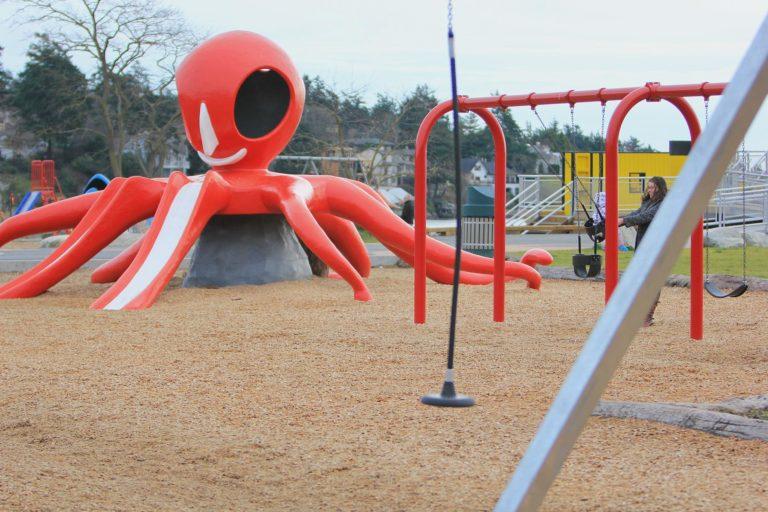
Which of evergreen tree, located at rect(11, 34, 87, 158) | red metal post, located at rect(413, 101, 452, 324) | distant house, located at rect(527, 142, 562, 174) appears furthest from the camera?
evergreen tree, located at rect(11, 34, 87, 158)

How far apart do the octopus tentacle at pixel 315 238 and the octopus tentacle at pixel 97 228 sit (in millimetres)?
1705

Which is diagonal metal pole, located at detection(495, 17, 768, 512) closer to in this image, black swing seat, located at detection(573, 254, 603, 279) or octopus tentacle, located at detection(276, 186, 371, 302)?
black swing seat, located at detection(573, 254, 603, 279)

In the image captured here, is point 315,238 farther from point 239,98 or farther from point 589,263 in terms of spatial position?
Result: point 589,263

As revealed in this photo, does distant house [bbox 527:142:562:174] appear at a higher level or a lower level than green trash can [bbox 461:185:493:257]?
higher

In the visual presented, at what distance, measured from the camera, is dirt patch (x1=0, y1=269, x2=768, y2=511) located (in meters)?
4.49

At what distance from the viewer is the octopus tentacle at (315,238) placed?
39.1 feet

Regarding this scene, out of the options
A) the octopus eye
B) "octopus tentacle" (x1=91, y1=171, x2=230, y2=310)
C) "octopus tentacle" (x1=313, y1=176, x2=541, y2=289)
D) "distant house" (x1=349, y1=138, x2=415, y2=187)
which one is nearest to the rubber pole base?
"octopus tentacle" (x1=91, y1=171, x2=230, y2=310)

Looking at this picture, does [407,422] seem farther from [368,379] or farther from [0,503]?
[0,503]

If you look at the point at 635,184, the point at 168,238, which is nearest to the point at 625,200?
the point at 635,184

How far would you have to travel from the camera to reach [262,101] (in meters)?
13.4

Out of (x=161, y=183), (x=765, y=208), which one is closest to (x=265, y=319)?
(x=161, y=183)

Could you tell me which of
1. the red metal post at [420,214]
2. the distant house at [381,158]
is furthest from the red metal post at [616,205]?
the distant house at [381,158]

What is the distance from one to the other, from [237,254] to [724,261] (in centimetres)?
935

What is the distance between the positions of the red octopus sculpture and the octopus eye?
0.04 feet
